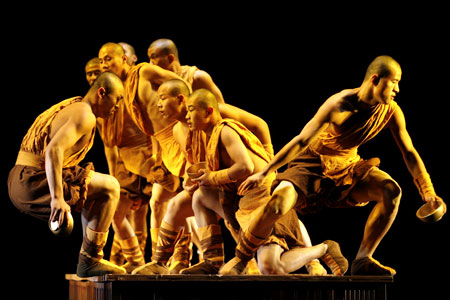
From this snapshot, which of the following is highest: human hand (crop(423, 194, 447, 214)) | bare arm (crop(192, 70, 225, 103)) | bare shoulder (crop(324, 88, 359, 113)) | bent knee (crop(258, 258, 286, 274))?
bare arm (crop(192, 70, 225, 103))

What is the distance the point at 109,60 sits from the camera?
675cm

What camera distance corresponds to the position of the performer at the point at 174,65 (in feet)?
22.4

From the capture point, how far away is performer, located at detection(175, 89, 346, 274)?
5.84 meters

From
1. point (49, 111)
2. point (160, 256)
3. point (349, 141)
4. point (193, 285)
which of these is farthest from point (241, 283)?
point (49, 111)

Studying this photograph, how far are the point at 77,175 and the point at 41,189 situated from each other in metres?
0.20

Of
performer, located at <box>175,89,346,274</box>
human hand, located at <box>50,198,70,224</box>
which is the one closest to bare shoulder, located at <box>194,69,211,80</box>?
performer, located at <box>175,89,346,274</box>

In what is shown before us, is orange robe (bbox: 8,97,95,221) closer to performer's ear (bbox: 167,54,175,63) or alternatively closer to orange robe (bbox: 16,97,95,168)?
orange robe (bbox: 16,97,95,168)

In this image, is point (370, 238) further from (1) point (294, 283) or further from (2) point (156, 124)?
(2) point (156, 124)

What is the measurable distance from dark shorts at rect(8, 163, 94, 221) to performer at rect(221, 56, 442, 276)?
84 centimetres

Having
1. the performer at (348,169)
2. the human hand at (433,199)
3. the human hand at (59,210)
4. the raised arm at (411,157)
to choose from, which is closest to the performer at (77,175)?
the human hand at (59,210)

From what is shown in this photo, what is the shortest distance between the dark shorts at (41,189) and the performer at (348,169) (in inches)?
33.3

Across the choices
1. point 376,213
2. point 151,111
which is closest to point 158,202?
point 151,111

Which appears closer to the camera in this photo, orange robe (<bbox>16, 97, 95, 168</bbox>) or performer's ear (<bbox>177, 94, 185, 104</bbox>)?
orange robe (<bbox>16, 97, 95, 168</bbox>)

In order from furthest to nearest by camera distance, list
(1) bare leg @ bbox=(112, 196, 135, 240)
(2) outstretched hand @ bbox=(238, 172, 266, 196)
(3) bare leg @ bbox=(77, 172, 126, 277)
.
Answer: (1) bare leg @ bbox=(112, 196, 135, 240) < (3) bare leg @ bbox=(77, 172, 126, 277) < (2) outstretched hand @ bbox=(238, 172, 266, 196)
